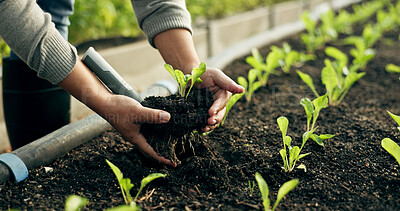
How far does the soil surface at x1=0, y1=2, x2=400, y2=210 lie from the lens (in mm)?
1309

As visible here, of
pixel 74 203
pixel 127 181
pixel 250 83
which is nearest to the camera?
pixel 74 203

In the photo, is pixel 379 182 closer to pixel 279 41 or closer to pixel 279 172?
pixel 279 172

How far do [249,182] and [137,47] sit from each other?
1.74 m

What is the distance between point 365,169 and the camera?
150 cm

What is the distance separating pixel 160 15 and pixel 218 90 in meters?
0.41

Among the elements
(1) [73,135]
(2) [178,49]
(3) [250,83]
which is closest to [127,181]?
(1) [73,135]

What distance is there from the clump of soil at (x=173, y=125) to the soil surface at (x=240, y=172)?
0.08 metres

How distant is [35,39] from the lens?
4.19ft

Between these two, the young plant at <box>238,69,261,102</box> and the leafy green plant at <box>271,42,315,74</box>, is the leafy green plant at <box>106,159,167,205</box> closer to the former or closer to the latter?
the young plant at <box>238,69,261,102</box>

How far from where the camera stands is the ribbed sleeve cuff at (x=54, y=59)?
130 cm

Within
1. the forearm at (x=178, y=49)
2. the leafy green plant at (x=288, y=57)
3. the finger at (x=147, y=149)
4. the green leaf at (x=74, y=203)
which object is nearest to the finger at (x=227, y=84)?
the forearm at (x=178, y=49)

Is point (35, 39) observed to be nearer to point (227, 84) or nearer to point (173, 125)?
point (173, 125)

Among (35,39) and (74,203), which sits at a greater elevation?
(35,39)

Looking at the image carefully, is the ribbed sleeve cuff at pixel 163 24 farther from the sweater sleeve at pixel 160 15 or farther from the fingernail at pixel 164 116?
the fingernail at pixel 164 116
